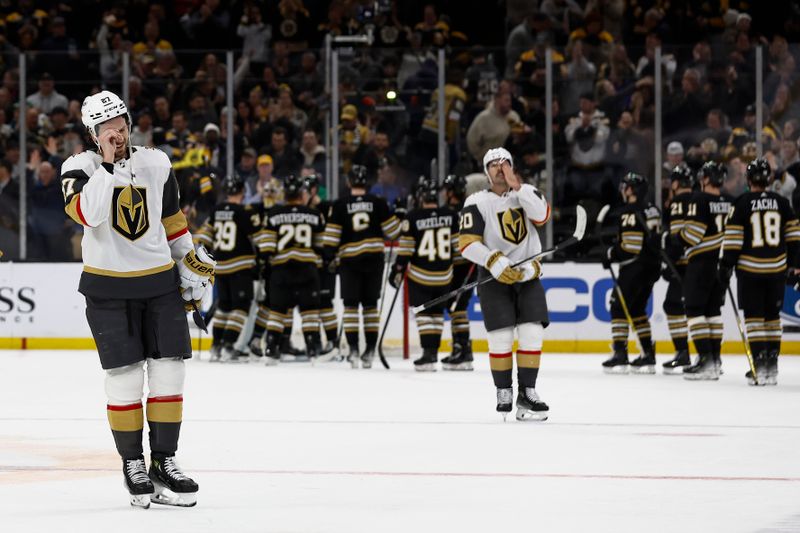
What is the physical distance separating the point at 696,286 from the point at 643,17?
6.25 meters

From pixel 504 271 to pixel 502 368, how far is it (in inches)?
21.6

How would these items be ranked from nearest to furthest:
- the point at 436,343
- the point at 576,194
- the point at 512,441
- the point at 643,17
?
the point at 512,441
the point at 436,343
the point at 576,194
the point at 643,17

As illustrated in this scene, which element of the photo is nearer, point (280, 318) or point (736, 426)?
point (736, 426)

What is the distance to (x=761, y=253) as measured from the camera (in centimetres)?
901

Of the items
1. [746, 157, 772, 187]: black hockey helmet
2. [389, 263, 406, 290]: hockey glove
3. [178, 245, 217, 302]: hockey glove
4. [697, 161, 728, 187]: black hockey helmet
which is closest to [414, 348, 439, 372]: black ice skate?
[389, 263, 406, 290]: hockey glove

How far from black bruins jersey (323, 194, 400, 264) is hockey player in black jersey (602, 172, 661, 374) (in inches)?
73.7

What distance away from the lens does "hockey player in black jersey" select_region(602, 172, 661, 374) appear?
10438mm

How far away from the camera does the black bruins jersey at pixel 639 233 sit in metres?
10.4

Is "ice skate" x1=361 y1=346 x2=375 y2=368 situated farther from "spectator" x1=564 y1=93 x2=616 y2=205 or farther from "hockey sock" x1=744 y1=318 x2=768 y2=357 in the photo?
"hockey sock" x1=744 y1=318 x2=768 y2=357

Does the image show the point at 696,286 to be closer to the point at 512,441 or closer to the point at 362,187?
the point at 362,187

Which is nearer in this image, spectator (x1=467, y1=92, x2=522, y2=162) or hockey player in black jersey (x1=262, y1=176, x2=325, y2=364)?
hockey player in black jersey (x1=262, y1=176, x2=325, y2=364)

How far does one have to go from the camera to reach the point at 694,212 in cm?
975

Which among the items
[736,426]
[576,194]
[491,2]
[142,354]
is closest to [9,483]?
[142,354]

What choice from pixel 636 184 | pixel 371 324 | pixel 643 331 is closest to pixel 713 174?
pixel 636 184
